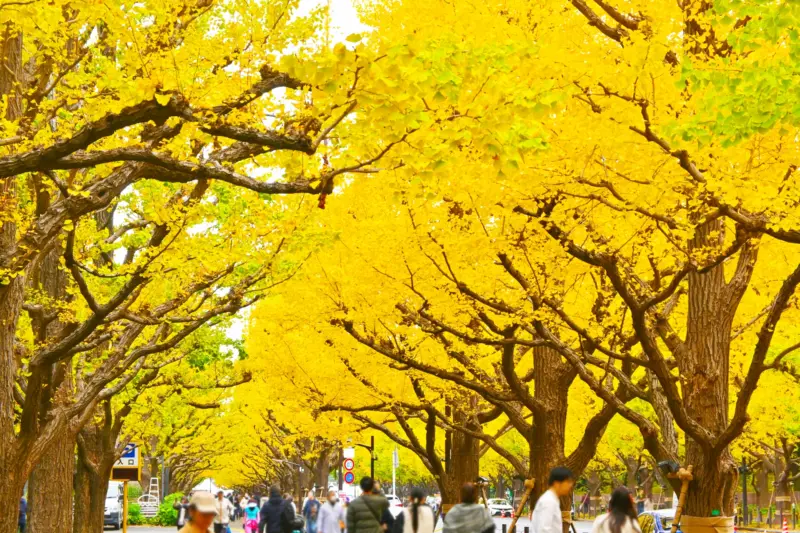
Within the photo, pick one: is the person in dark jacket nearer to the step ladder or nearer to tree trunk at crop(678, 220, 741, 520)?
tree trunk at crop(678, 220, 741, 520)

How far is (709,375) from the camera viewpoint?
44.0 feet

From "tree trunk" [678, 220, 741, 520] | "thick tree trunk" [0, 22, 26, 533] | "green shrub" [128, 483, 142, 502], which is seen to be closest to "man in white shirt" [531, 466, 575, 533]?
"tree trunk" [678, 220, 741, 520]

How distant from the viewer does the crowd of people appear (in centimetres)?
559

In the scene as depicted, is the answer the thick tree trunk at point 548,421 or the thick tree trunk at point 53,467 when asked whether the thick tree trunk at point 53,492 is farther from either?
the thick tree trunk at point 548,421

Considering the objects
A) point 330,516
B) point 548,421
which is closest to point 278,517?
point 330,516

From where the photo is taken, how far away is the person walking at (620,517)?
7.33m

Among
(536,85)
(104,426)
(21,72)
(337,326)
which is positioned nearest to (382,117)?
(536,85)

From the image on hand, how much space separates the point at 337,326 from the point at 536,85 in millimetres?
10846

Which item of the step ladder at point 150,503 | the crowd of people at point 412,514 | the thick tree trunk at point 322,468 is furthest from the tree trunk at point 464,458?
the step ladder at point 150,503

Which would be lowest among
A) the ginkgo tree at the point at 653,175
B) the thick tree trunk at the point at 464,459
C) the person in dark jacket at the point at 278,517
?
the person in dark jacket at the point at 278,517

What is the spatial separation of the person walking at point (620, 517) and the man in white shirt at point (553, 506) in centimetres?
35

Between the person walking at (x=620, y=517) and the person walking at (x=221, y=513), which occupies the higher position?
the person walking at (x=620, y=517)

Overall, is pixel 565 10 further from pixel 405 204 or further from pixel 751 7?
pixel 751 7

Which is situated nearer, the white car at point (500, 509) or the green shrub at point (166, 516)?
the green shrub at point (166, 516)
